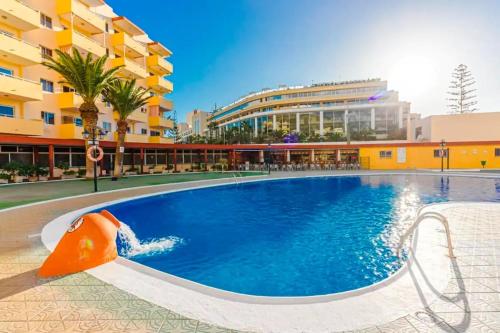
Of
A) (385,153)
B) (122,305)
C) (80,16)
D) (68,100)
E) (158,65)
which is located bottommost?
(122,305)

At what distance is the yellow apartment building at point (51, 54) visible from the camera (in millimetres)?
18578

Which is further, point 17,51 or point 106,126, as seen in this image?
point 106,126

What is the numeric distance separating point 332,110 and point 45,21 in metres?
53.8

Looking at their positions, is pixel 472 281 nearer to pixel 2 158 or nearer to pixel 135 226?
pixel 135 226

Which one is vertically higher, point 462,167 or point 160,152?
point 160,152

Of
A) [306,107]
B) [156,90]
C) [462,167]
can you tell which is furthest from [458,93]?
[156,90]

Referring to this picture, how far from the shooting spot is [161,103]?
34.8 meters

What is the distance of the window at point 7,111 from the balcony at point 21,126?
1047mm

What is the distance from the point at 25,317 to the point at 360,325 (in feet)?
13.4

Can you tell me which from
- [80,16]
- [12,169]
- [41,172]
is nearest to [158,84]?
[80,16]

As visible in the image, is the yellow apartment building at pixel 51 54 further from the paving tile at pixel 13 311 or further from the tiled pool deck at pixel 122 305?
the paving tile at pixel 13 311

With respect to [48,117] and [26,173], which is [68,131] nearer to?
[48,117]

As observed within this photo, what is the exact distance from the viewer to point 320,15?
1748 centimetres

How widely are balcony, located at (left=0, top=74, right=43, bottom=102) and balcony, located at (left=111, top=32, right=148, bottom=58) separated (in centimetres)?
1168
